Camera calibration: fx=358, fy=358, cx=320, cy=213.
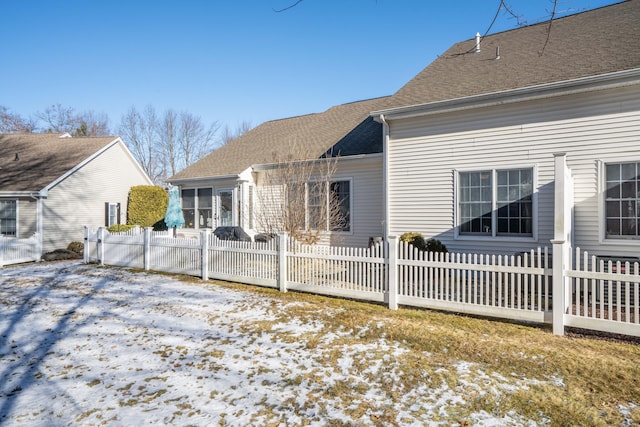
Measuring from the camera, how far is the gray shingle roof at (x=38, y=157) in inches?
621

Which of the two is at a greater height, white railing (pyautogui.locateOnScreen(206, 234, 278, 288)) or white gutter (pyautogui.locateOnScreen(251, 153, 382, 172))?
white gutter (pyautogui.locateOnScreen(251, 153, 382, 172))

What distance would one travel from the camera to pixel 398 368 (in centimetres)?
419

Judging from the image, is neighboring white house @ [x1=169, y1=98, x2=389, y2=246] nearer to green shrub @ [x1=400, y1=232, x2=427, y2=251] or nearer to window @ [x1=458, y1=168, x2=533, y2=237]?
green shrub @ [x1=400, y1=232, x2=427, y2=251]

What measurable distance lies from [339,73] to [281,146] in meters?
7.64

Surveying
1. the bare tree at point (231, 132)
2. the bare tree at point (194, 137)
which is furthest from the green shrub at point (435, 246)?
the bare tree at point (231, 132)

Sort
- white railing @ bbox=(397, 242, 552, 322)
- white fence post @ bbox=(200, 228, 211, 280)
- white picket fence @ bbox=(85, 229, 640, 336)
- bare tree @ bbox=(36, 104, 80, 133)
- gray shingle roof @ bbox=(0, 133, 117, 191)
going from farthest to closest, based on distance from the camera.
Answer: bare tree @ bbox=(36, 104, 80, 133) → gray shingle roof @ bbox=(0, 133, 117, 191) → white fence post @ bbox=(200, 228, 211, 280) → white railing @ bbox=(397, 242, 552, 322) → white picket fence @ bbox=(85, 229, 640, 336)

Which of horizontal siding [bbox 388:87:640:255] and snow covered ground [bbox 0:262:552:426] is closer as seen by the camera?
snow covered ground [bbox 0:262:552:426]

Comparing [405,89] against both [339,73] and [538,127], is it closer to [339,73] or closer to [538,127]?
[538,127]

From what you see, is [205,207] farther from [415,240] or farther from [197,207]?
[415,240]

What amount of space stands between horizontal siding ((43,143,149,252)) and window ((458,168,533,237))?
16451mm

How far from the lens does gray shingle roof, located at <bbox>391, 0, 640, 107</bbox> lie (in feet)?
25.6

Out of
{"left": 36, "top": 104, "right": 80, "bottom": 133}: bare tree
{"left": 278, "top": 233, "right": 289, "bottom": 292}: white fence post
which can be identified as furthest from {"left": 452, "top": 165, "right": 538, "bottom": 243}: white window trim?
{"left": 36, "top": 104, "right": 80, "bottom": 133}: bare tree

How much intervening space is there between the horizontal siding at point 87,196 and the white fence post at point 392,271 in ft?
50.3

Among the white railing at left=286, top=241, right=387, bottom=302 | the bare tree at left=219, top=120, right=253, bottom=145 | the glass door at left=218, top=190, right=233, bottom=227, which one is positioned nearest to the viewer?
the white railing at left=286, top=241, right=387, bottom=302
